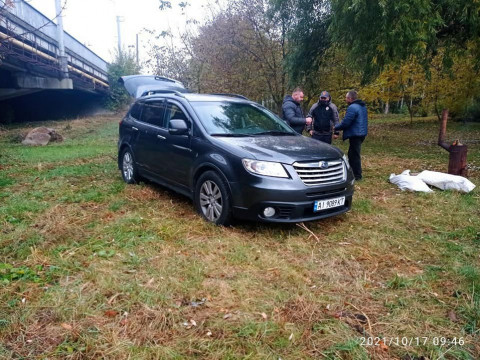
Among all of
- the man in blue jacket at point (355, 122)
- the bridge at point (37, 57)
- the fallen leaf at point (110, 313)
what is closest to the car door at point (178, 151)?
the fallen leaf at point (110, 313)

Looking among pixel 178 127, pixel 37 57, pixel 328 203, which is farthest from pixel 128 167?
pixel 37 57

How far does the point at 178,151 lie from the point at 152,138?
2.73 feet

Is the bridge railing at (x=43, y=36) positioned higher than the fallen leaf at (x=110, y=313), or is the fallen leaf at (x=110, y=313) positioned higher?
the bridge railing at (x=43, y=36)

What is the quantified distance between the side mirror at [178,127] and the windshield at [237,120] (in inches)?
9.8

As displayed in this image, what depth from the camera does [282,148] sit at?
4.32 meters

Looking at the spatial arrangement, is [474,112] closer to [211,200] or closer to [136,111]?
[136,111]

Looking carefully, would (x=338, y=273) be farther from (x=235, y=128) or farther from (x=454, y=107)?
(x=454, y=107)

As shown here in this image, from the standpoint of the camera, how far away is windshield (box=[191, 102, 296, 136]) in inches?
188

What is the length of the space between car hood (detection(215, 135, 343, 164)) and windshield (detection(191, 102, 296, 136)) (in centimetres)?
24

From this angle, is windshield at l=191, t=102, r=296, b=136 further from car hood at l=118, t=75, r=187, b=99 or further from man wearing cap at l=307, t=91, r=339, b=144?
car hood at l=118, t=75, r=187, b=99

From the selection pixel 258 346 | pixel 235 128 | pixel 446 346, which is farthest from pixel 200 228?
pixel 446 346

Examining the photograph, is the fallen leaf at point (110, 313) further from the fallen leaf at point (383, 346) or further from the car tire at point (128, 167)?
the car tire at point (128, 167)

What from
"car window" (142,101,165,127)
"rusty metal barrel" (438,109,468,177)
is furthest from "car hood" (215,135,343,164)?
"rusty metal barrel" (438,109,468,177)

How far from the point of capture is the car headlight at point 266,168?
13.1ft
